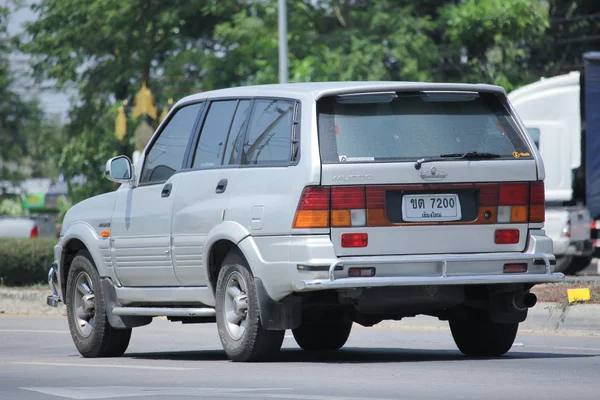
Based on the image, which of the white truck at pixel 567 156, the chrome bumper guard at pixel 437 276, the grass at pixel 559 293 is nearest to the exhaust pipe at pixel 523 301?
the chrome bumper guard at pixel 437 276

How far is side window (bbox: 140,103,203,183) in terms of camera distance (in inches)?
397

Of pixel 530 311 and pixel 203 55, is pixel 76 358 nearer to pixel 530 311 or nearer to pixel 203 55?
pixel 530 311

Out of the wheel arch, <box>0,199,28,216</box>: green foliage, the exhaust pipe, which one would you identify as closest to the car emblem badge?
the exhaust pipe

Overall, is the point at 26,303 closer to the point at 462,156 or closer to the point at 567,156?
the point at 567,156

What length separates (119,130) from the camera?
105 ft

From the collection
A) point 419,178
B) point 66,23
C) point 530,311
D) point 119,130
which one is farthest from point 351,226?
point 66,23

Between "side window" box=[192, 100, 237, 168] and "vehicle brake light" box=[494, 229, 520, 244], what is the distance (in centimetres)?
196

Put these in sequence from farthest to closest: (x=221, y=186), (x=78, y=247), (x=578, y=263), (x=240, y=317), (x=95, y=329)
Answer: (x=578, y=263) < (x=78, y=247) < (x=95, y=329) < (x=221, y=186) < (x=240, y=317)

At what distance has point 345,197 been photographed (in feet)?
28.5

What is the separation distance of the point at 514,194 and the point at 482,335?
119 centimetres

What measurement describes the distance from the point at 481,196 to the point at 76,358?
11.4 feet

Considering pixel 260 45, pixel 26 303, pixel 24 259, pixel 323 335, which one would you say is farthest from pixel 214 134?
pixel 260 45

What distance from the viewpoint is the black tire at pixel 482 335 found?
9.72 m

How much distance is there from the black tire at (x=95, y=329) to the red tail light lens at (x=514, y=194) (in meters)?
3.20
